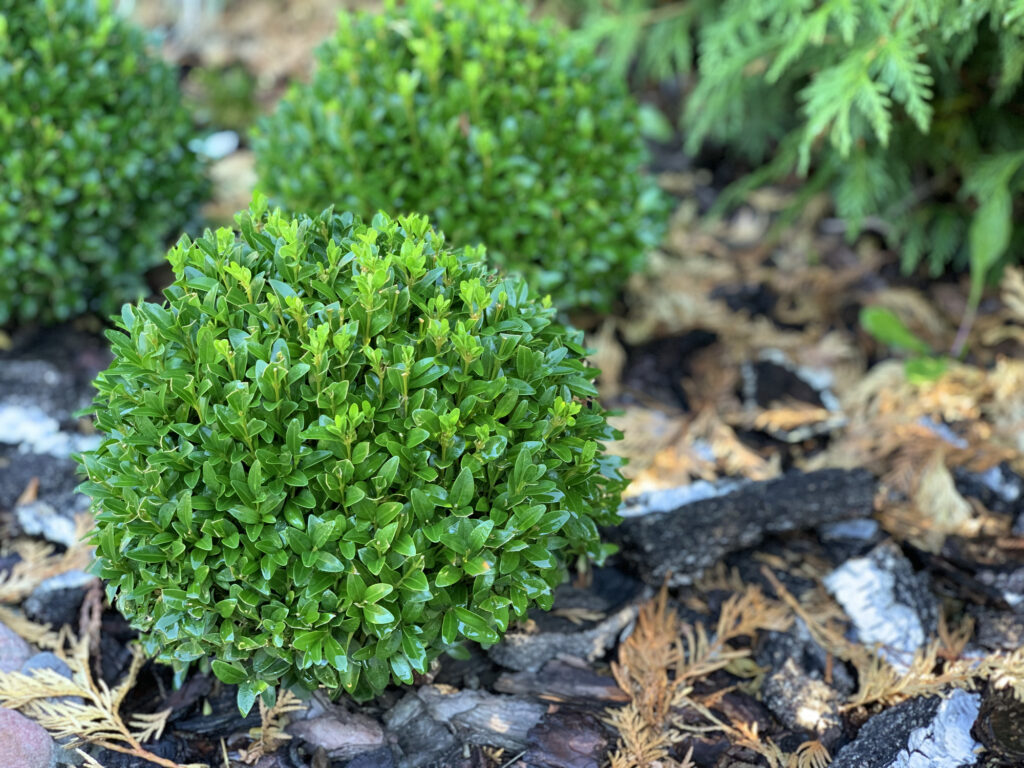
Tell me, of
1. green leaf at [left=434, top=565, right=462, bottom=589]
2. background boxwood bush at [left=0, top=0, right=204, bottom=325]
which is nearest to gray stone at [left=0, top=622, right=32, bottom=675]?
green leaf at [left=434, top=565, right=462, bottom=589]

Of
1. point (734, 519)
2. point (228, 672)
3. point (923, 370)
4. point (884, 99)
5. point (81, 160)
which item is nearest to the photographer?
point (228, 672)

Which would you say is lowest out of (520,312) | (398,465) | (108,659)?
(108,659)

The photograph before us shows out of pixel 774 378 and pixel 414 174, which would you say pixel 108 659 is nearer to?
pixel 414 174

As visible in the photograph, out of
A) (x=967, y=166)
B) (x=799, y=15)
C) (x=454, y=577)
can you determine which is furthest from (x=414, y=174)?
(x=967, y=166)

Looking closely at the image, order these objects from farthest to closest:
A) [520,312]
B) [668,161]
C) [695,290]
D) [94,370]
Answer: [668,161] < [695,290] < [94,370] < [520,312]

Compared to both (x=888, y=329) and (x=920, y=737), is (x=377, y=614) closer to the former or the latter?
(x=920, y=737)

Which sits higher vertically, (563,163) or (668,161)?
(563,163)

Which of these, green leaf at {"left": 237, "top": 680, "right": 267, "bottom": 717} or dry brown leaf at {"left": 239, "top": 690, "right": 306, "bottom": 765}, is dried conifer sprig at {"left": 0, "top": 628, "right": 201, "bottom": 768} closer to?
dry brown leaf at {"left": 239, "top": 690, "right": 306, "bottom": 765}

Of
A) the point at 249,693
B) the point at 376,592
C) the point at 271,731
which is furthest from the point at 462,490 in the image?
the point at 271,731
